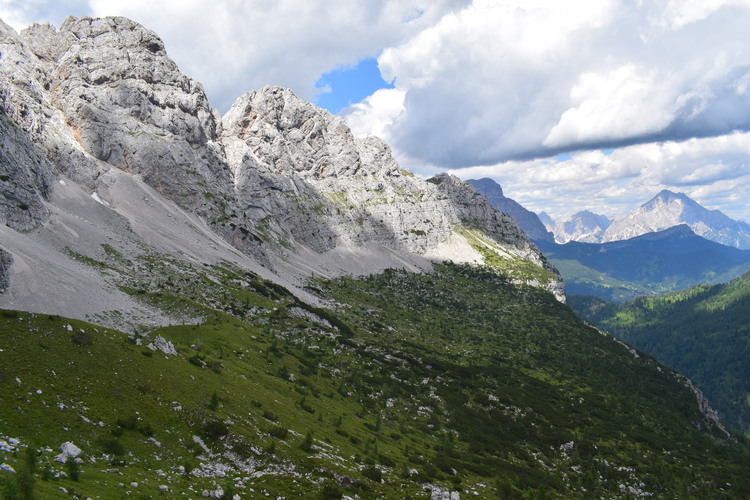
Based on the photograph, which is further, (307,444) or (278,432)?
(278,432)

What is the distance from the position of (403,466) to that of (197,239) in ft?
402

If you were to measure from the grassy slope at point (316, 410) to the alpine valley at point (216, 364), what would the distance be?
0.26 metres

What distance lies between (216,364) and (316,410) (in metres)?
12.2

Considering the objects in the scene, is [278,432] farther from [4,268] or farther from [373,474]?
[4,268]

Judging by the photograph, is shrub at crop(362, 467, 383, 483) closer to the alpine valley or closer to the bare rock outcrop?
the alpine valley

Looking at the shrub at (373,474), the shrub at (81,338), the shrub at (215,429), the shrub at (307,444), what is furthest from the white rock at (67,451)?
the shrub at (373,474)

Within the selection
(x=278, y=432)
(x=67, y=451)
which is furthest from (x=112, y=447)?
(x=278, y=432)

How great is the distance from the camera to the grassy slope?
83.1ft

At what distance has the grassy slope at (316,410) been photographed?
25344mm

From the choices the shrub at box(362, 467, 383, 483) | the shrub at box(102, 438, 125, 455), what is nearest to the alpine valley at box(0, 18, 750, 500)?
the shrub at box(102, 438, 125, 455)

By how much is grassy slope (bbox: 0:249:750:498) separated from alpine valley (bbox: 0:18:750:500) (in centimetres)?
26

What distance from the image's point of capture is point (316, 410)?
48.8m

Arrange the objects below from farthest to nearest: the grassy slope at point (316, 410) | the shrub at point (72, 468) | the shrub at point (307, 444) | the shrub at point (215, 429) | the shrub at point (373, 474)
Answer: the shrub at point (307, 444), the shrub at point (373, 474), the shrub at point (215, 429), the grassy slope at point (316, 410), the shrub at point (72, 468)

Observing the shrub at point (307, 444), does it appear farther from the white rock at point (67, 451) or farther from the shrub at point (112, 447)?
the white rock at point (67, 451)
